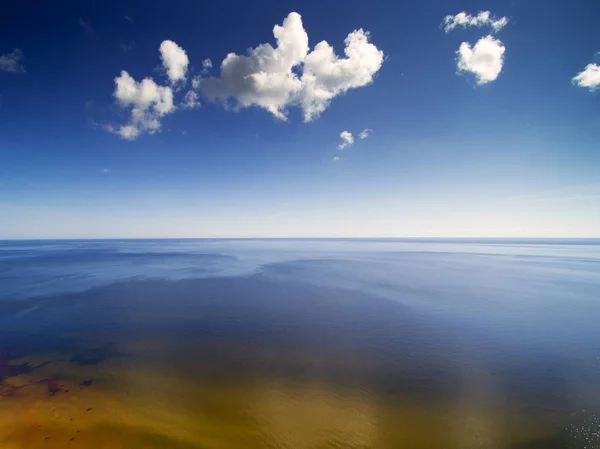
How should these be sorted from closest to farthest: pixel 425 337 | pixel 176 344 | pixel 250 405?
pixel 250 405 < pixel 176 344 < pixel 425 337

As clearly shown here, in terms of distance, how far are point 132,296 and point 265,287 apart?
52.0 feet

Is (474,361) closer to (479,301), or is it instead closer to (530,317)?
(530,317)

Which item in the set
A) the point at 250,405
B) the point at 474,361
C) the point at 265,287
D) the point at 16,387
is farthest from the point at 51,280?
the point at 474,361

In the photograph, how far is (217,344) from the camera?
16828mm

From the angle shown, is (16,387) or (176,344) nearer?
(16,387)

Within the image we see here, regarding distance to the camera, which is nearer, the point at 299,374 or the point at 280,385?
the point at 280,385

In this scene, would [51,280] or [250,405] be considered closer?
[250,405]

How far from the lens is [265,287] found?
34.5m

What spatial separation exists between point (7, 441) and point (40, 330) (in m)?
14.7

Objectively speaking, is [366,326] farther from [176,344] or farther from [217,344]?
[176,344]

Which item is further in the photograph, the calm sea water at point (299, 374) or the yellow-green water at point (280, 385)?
the calm sea water at point (299, 374)

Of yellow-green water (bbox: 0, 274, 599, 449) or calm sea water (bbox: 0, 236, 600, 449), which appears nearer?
yellow-green water (bbox: 0, 274, 599, 449)

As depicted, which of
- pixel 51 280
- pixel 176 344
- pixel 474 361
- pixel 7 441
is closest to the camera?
pixel 7 441

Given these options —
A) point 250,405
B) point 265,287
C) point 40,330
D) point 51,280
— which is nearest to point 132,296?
point 40,330
